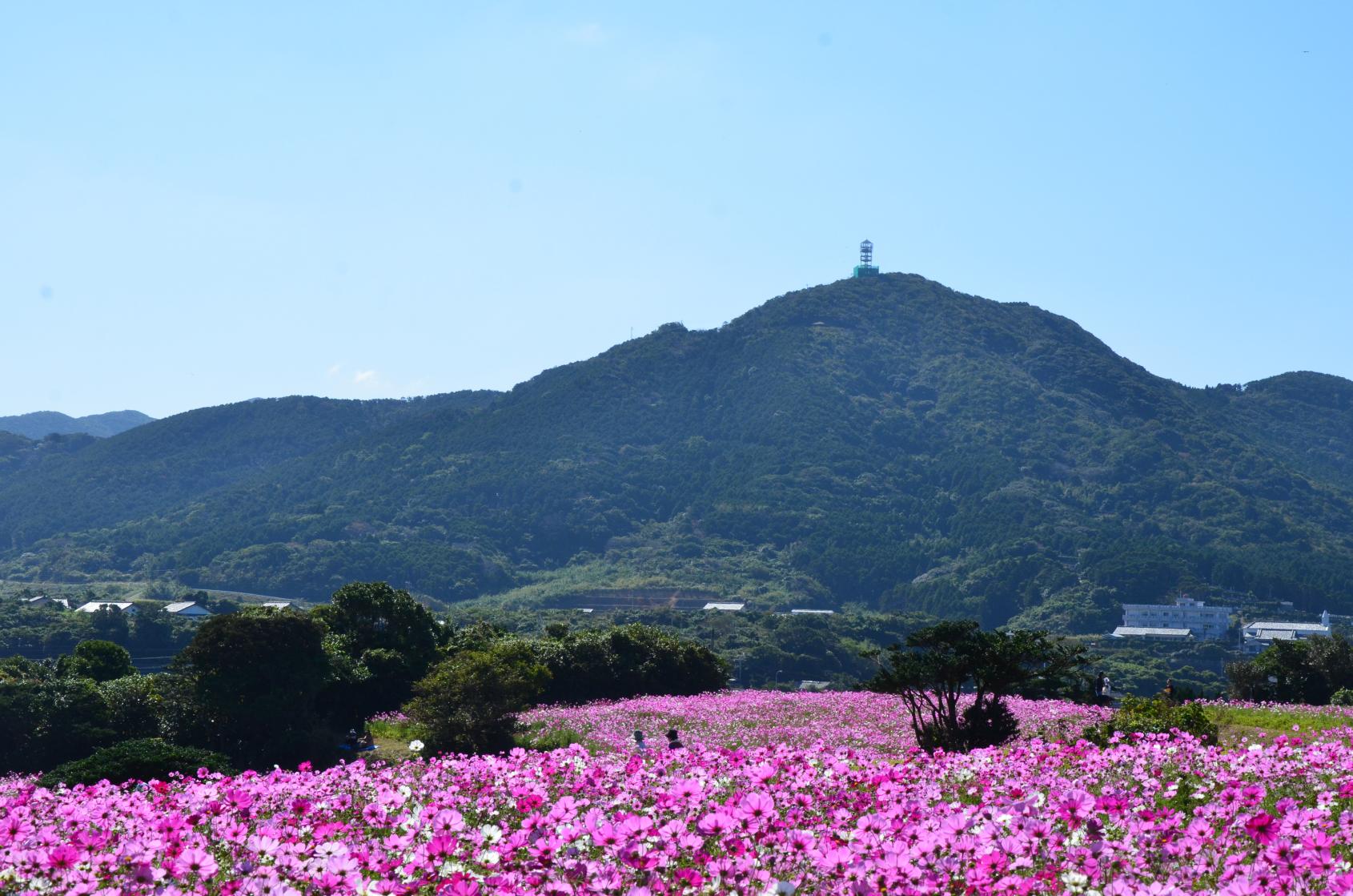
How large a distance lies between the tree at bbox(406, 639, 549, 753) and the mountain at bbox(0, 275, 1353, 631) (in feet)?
340

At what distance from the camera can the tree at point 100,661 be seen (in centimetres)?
3634

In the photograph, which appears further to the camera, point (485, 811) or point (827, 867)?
point (485, 811)

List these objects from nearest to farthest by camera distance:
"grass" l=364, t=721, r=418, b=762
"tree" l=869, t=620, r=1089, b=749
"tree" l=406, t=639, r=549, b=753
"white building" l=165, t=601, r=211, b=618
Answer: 1. "tree" l=869, t=620, r=1089, b=749
2. "grass" l=364, t=721, r=418, b=762
3. "tree" l=406, t=639, r=549, b=753
4. "white building" l=165, t=601, r=211, b=618

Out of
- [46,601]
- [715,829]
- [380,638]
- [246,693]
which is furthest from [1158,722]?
[46,601]

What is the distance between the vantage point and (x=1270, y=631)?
11475cm

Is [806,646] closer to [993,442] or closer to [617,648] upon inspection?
[617,648]

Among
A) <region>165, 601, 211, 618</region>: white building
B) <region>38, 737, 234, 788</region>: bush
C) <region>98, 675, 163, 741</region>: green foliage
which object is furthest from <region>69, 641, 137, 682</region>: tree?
<region>165, 601, 211, 618</region>: white building

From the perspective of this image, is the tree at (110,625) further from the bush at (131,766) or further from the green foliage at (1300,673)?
the green foliage at (1300,673)

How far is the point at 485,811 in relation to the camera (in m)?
8.54

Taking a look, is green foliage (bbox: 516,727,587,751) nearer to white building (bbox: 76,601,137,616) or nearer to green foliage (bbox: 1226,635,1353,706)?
green foliage (bbox: 1226,635,1353,706)

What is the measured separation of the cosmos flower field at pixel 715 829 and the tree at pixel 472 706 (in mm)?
15354

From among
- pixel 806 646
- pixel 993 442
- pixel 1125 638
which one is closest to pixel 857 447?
pixel 993 442

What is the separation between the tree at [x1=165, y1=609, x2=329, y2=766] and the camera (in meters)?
27.2

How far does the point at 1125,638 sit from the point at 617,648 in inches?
3366
